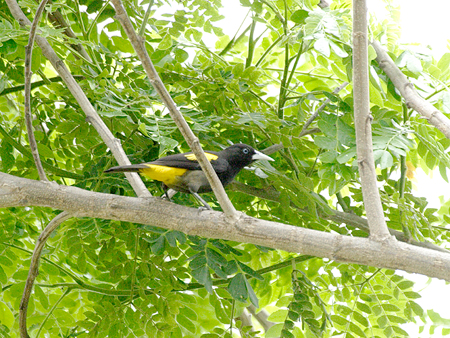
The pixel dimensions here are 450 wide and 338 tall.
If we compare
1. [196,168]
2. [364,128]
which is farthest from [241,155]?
[364,128]

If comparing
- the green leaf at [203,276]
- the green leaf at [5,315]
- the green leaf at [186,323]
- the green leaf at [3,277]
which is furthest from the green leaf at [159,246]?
the green leaf at [5,315]

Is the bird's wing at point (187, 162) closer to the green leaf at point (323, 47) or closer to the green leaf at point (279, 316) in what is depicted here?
the green leaf at point (323, 47)

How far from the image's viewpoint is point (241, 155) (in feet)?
7.51

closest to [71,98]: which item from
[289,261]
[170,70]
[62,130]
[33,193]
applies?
[62,130]

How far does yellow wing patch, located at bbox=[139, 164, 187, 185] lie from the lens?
2140 mm

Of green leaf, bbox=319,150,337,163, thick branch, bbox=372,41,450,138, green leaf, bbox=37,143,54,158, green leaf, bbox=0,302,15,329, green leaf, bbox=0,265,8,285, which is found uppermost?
thick branch, bbox=372,41,450,138

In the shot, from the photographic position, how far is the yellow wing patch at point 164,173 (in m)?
2.14

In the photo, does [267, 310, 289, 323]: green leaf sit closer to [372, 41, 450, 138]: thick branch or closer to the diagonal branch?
the diagonal branch

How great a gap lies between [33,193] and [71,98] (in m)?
0.68

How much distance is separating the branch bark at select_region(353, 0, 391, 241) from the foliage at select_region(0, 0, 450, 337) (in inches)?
8.5

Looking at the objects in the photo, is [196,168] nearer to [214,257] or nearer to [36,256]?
[214,257]

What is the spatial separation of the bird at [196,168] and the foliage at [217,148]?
92 mm

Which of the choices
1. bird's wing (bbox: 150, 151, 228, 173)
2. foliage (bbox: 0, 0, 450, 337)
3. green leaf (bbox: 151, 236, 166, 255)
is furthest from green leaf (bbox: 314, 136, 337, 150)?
green leaf (bbox: 151, 236, 166, 255)

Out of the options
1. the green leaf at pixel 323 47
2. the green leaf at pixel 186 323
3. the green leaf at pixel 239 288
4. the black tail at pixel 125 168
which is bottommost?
the green leaf at pixel 186 323
